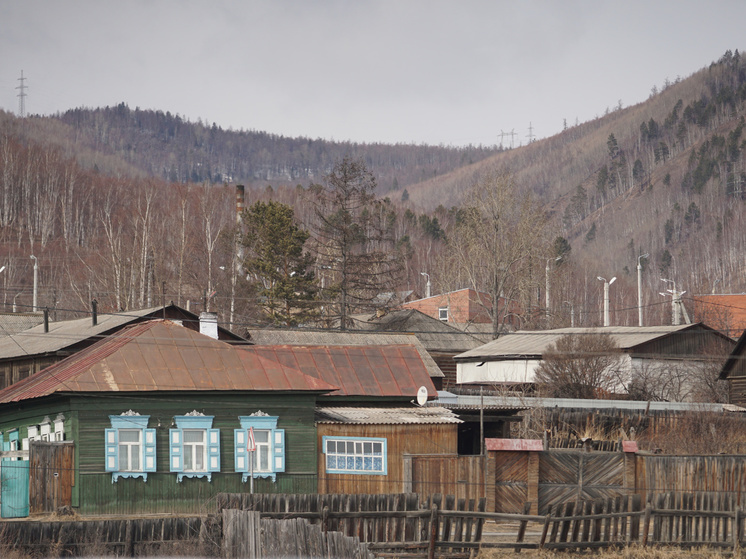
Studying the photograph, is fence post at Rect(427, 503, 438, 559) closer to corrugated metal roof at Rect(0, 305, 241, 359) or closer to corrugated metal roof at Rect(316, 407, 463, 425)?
corrugated metal roof at Rect(316, 407, 463, 425)

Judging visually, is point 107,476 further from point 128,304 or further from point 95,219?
point 95,219

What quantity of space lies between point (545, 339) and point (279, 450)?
30.5 m

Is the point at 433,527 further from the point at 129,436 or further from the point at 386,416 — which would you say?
the point at 129,436

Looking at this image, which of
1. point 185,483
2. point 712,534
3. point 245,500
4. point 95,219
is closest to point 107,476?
point 185,483

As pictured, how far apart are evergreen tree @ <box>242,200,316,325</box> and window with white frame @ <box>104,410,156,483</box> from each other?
1378 inches

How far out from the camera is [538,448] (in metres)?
27.0

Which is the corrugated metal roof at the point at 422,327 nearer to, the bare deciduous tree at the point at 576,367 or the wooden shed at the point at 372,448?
the bare deciduous tree at the point at 576,367

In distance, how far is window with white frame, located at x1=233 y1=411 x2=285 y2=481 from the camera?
2884cm

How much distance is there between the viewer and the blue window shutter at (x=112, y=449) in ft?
90.6

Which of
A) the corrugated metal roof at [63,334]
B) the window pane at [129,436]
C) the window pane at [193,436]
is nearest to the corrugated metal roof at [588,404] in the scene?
the corrugated metal roof at [63,334]

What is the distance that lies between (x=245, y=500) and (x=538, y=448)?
9225mm

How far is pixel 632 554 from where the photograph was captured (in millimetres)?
21891

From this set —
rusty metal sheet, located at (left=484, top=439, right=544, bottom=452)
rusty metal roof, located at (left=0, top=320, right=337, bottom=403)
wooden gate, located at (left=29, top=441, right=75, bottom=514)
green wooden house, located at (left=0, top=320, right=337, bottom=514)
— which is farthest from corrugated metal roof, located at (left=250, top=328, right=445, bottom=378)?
wooden gate, located at (left=29, top=441, right=75, bottom=514)

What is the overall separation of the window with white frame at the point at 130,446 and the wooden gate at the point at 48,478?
3.99ft
